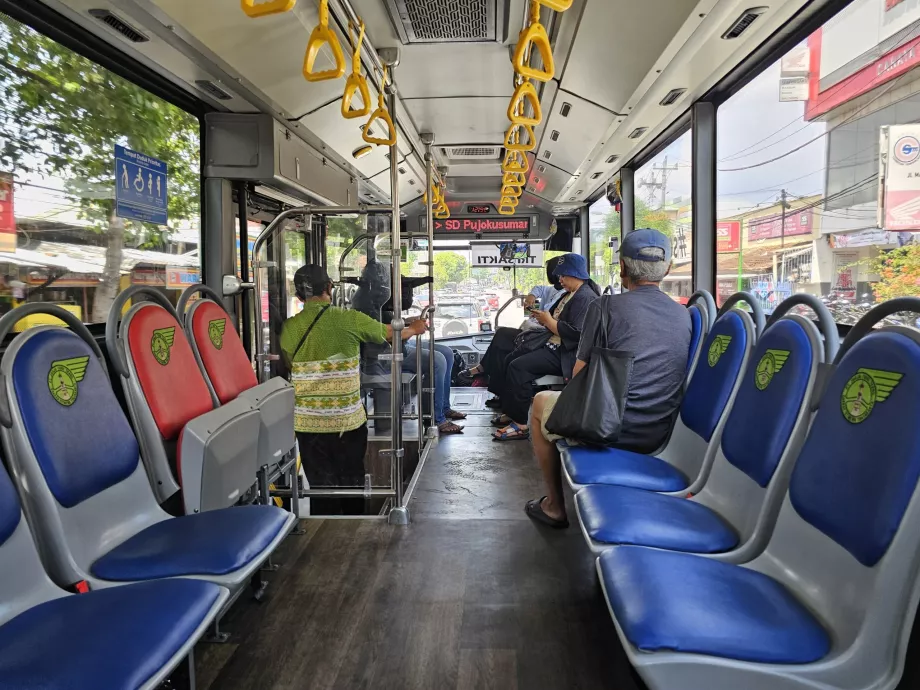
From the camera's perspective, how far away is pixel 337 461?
3506 mm

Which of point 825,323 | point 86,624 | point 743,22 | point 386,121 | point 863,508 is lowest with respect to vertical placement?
point 86,624

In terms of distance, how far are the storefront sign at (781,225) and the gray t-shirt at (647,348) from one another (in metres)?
0.68

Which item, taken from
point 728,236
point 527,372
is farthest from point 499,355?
point 728,236

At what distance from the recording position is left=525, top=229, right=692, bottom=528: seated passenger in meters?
2.56

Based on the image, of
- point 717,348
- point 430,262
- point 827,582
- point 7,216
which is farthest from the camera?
point 430,262

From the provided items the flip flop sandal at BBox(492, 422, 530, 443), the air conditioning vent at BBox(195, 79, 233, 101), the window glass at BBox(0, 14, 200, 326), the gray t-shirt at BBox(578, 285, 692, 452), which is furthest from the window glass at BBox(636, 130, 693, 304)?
the window glass at BBox(0, 14, 200, 326)

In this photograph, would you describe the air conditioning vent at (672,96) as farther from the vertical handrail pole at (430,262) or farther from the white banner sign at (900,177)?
the vertical handrail pole at (430,262)

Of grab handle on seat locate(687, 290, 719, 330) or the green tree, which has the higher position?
the green tree

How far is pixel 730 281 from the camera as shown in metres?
3.60

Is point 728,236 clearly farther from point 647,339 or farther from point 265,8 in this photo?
point 265,8

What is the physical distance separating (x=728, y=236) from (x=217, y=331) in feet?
9.54

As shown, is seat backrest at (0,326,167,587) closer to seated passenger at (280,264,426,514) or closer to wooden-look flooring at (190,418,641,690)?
wooden-look flooring at (190,418,641,690)

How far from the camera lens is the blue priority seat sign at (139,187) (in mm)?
2582

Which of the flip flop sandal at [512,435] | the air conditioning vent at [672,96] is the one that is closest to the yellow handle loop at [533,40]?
the air conditioning vent at [672,96]
